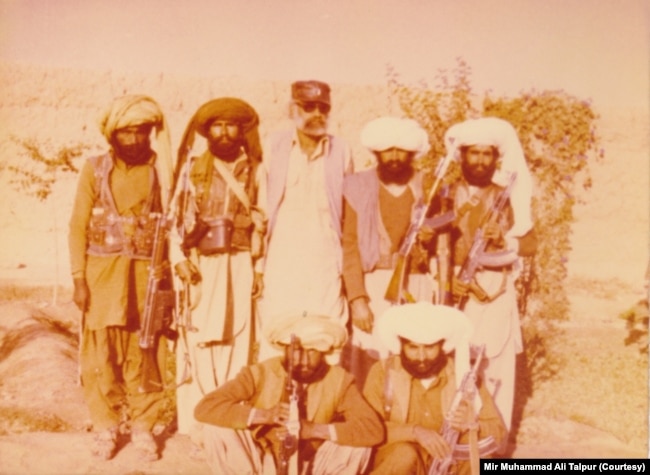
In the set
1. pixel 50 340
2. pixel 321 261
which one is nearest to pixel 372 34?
pixel 321 261

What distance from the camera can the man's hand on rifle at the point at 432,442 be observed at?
5184 mm

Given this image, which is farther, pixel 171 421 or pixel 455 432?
pixel 171 421

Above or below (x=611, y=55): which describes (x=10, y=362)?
below

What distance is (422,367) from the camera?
5.25 metres

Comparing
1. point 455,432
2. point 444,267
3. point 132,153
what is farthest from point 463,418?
point 132,153

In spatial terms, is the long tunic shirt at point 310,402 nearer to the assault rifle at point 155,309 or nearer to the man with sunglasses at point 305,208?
the man with sunglasses at point 305,208

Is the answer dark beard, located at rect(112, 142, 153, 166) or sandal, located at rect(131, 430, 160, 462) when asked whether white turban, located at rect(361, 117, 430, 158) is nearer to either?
dark beard, located at rect(112, 142, 153, 166)

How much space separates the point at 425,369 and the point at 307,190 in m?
1.39

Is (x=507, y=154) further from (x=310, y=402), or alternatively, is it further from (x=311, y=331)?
(x=310, y=402)

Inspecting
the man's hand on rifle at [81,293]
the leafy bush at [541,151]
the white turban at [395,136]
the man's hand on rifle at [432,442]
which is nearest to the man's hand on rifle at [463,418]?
the man's hand on rifle at [432,442]

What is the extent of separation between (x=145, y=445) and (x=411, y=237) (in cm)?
215

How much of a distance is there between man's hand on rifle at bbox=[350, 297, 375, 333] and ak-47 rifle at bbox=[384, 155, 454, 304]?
0.48 ft

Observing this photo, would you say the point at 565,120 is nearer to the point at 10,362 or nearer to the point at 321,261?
the point at 321,261

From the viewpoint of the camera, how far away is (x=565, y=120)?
659 centimetres
